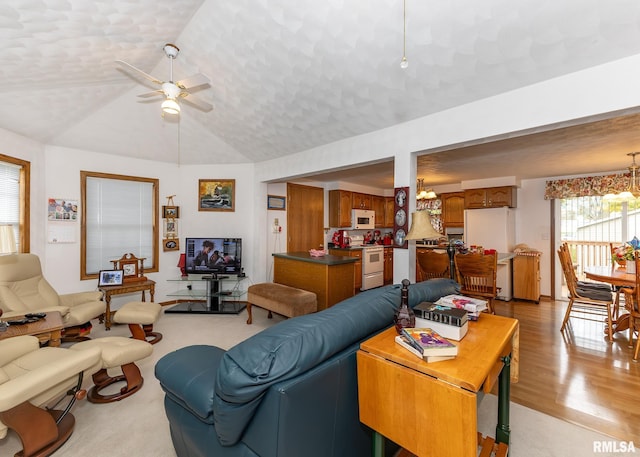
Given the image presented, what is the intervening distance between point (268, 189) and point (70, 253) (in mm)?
3090

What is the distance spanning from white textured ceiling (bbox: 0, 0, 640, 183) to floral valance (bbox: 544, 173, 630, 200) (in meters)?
4.10

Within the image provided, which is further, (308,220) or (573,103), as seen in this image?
(308,220)

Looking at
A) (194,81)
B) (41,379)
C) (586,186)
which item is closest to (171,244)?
(194,81)

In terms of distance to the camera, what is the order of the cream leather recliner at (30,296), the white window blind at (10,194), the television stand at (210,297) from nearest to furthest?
the cream leather recliner at (30,296), the white window blind at (10,194), the television stand at (210,297)

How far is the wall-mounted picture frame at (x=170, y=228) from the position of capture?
4828mm

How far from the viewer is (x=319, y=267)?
3.85 m

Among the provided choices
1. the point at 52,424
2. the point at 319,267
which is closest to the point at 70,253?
the point at 52,424

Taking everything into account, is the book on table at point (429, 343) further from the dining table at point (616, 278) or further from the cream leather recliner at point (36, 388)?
the dining table at point (616, 278)

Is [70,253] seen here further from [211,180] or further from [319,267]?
[319,267]

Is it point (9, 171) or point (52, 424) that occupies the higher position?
point (9, 171)

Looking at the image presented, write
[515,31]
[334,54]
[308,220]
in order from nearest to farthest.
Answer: [515,31]
[334,54]
[308,220]

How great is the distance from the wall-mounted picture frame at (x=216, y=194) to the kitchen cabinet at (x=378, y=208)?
3.69m

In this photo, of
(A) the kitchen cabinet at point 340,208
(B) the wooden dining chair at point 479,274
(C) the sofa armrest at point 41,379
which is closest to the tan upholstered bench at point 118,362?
(C) the sofa armrest at point 41,379

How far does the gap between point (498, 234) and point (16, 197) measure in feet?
24.4
